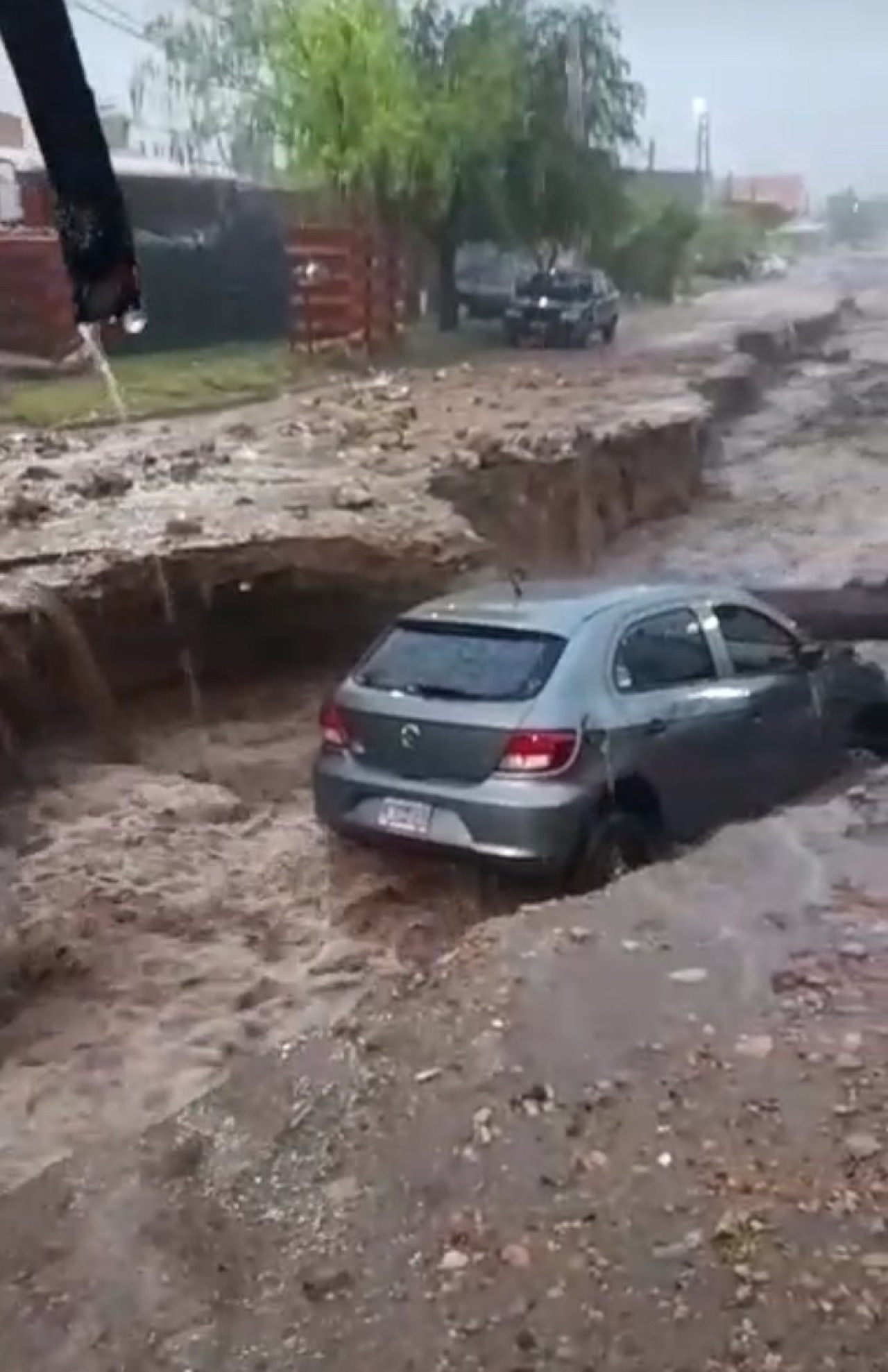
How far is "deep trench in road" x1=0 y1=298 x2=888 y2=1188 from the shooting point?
21.0ft

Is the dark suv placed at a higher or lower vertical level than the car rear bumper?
lower

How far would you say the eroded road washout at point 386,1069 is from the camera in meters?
3.94

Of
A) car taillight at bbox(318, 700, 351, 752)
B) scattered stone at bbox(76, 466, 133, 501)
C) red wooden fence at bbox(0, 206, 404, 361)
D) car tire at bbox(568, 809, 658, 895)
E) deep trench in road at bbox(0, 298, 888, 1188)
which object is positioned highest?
car taillight at bbox(318, 700, 351, 752)

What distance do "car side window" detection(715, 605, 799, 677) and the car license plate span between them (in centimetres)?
157

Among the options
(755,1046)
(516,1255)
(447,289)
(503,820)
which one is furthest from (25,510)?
(447,289)

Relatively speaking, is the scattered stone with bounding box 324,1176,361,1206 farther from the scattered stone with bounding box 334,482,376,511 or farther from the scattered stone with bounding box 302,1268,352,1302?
the scattered stone with bounding box 334,482,376,511

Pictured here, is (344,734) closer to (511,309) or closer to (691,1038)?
(691,1038)

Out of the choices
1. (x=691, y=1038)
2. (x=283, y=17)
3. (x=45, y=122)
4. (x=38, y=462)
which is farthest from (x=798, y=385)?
(x=45, y=122)

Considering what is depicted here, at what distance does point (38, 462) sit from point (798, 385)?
54.7 feet

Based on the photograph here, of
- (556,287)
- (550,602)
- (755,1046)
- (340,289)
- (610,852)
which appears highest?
(550,602)

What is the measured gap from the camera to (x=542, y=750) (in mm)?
6938

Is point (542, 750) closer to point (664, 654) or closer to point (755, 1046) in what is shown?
point (664, 654)

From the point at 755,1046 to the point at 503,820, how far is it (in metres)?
1.97

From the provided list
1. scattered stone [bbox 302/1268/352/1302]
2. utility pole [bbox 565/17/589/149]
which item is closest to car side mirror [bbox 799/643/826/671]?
scattered stone [bbox 302/1268/352/1302]
